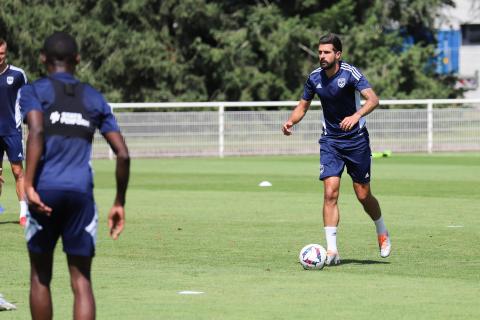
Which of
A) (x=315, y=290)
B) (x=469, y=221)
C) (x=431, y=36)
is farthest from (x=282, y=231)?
(x=431, y=36)

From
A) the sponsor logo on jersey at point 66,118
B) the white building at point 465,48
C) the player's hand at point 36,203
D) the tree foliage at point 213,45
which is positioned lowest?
the white building at point 465,48

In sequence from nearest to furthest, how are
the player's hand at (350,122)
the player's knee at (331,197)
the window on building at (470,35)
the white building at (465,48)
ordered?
the player's hand at (350,122) → the player's knee at (331,197) → the white building at (465,48) → the window on building at (470,35)

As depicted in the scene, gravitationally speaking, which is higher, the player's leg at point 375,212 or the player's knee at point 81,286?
the player's knee at point 81,286

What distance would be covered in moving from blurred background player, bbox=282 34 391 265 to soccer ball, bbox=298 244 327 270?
272 millimetres

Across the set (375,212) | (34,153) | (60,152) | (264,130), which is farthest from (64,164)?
(264,130)

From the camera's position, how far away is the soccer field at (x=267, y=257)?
9.10 meters

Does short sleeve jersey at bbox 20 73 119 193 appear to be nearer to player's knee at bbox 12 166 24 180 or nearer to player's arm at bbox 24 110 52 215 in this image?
player's arm at bbox 24 110 52 215

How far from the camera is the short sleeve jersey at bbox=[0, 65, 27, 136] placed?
48.4ft

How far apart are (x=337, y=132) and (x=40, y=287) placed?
5.40 meters

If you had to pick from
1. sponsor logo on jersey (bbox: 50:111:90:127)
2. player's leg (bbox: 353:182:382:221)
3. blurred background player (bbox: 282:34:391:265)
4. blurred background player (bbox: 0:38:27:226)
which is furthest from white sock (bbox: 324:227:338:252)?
sponsor logo on jersey (bbox: 50:111:90:127)

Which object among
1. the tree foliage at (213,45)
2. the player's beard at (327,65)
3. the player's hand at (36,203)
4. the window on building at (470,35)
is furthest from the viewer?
the window on building at (470,35)

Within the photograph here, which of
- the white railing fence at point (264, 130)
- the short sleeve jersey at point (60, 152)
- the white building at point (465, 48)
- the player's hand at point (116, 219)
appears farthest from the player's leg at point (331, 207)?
the white building at point (465, 48)

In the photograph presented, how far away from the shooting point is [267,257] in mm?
12164

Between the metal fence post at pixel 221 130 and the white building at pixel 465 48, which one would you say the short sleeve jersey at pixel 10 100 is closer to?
the metal fence post at pixel 221 130
